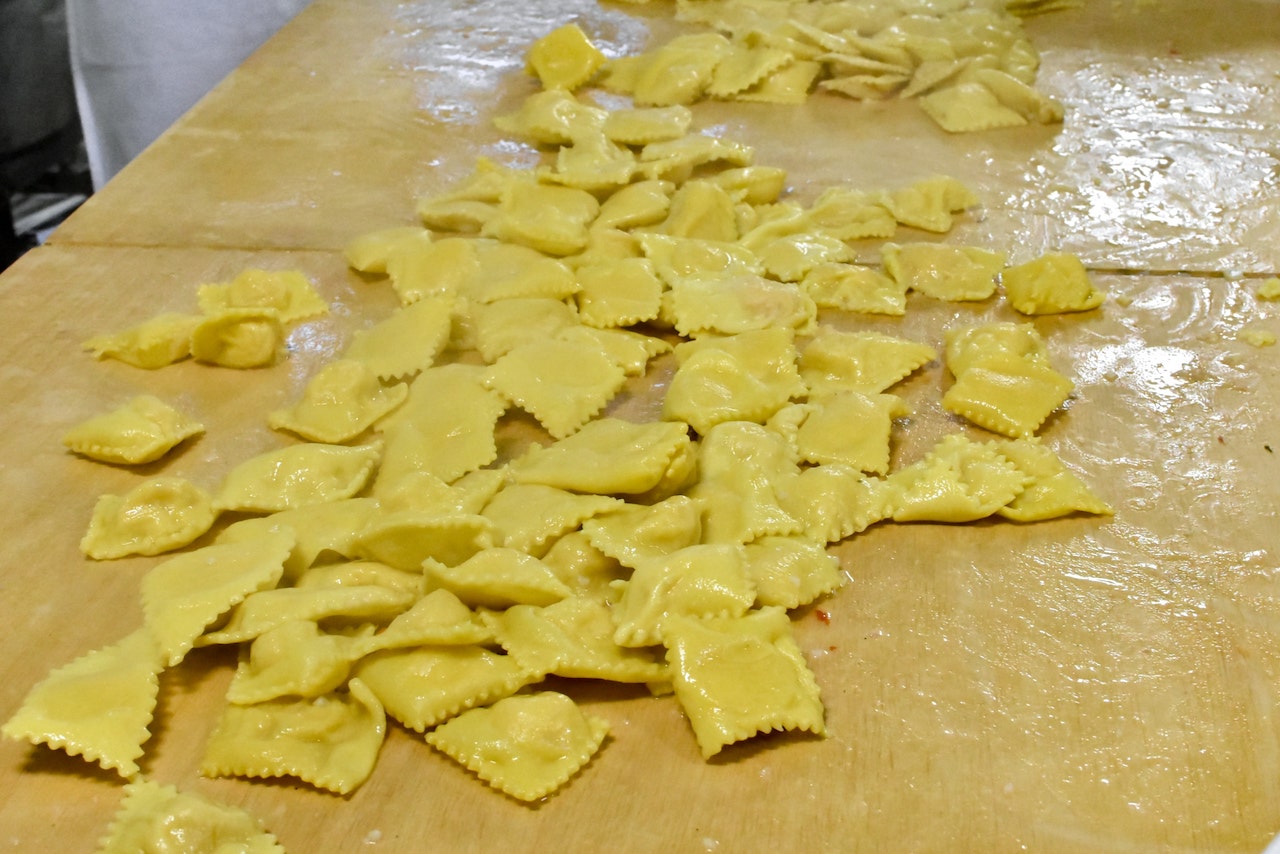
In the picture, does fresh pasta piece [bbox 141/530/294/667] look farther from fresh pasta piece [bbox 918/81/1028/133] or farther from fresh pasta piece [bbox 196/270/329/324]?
fresh pasta piece [bbox 918/81/1028/133]

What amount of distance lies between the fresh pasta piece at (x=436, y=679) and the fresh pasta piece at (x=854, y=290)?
3.84 feet

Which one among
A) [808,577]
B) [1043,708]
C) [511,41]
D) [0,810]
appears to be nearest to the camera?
[0,810]

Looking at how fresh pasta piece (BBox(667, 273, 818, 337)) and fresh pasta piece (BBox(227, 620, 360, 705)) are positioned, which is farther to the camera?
fresh pasta piece (BBox(667, 273, 818, 337))

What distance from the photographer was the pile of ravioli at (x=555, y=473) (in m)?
1.48

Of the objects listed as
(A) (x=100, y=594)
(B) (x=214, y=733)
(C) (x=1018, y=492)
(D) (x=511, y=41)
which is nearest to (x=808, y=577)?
(C) (x=1018, y=492)

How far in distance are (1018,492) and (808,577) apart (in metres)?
0.42

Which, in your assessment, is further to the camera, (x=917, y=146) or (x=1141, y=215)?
(x=917, y=146)

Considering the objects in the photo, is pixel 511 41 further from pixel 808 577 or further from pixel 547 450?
pixel 808 577

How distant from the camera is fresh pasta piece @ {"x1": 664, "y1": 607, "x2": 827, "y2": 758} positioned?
Result: 4.77ft

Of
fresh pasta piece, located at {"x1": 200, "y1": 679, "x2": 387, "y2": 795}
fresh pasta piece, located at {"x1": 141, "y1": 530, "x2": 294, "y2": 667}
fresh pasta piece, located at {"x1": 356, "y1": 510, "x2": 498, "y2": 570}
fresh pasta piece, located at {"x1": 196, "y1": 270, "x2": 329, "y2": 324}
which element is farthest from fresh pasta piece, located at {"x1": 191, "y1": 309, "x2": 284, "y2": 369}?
fresh pasta piece, located at {"x1": 200, "y1": 679, "x2": 387, "y2": 795}

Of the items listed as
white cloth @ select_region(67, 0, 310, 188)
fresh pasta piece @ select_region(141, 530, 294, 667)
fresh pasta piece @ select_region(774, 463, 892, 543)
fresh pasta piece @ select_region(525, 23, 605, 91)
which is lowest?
white cloth @ select_region(67, 0, 310, 188)

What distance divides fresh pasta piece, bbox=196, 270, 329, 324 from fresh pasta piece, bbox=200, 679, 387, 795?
1033mm

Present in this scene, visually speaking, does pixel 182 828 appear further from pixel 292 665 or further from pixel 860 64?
pixel 860 64

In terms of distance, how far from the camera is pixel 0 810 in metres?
1.39
